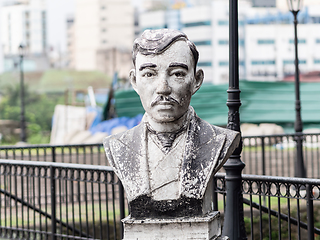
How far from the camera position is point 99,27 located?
45.3 meters

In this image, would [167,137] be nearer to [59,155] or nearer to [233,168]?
[233,168]

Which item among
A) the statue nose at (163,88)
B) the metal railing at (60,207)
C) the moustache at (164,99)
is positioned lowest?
the metal railing at (60,207)

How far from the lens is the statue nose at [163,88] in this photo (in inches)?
149

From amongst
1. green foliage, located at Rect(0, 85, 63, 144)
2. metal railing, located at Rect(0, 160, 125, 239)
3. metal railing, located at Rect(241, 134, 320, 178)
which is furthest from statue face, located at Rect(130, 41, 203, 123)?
green foliage, located at Rect(0, 85, 63, 144)

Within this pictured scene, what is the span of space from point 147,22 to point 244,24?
789 cm

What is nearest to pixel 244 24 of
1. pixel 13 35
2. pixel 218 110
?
pixel 218 110

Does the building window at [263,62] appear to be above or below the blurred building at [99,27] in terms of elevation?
below

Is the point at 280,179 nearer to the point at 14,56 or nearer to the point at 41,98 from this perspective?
the point at 41,98

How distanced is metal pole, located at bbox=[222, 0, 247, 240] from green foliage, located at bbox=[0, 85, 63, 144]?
90.4 feet

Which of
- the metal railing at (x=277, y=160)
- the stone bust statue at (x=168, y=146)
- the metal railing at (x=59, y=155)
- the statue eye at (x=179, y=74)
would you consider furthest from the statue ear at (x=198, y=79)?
the metal railing at (x=59, y=155)

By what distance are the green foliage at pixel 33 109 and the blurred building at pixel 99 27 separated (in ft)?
22.9

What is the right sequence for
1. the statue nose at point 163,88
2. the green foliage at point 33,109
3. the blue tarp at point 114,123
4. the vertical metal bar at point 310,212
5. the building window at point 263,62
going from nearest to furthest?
the statue nose at point 163,88, the vertical metal bar at point 310,212, the blue tarp at point 114,123, the building window at point 263,62, the green foliage at point 33,109

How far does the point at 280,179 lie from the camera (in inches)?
205

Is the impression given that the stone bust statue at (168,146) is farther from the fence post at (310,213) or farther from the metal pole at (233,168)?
the fence post at (310,213)
